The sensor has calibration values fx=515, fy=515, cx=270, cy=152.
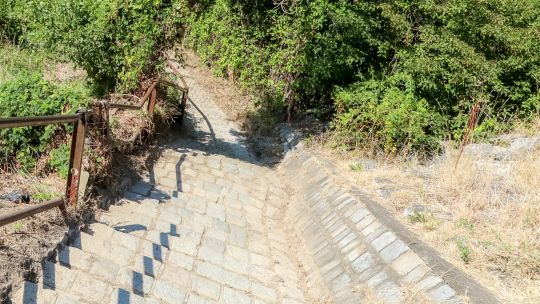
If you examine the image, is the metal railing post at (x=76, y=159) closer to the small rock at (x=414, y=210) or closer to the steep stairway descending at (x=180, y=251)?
the steep stairway descending at (x=180, y=251)

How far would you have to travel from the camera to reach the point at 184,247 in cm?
586

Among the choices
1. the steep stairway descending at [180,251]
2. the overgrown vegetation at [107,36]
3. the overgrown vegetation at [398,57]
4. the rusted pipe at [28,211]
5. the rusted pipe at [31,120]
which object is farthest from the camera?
the overgrown vegetation at [398,57]

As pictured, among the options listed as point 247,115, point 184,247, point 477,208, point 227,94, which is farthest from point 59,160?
point 227,94

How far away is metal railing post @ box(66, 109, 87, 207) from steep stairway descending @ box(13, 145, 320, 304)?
41 centimetres

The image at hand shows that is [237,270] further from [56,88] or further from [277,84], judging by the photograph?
[277,84]

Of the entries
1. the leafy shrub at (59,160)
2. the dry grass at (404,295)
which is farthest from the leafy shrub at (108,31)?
the dry grass at (404,295)

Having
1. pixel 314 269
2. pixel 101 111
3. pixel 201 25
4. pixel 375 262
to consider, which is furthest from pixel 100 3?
pixel 375 262

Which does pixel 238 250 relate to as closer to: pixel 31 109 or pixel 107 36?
pixel 31 109

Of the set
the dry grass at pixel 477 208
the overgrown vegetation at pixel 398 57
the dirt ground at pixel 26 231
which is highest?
the overgrown vegetation at pixel 398 57

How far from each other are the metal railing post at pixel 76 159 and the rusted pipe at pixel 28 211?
389mm

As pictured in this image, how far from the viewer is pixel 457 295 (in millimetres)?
4285

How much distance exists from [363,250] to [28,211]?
336cm

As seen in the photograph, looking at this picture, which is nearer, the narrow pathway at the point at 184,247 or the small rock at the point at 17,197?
the narrow pathway at the point at 184,247

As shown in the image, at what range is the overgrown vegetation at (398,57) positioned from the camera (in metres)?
8.68
